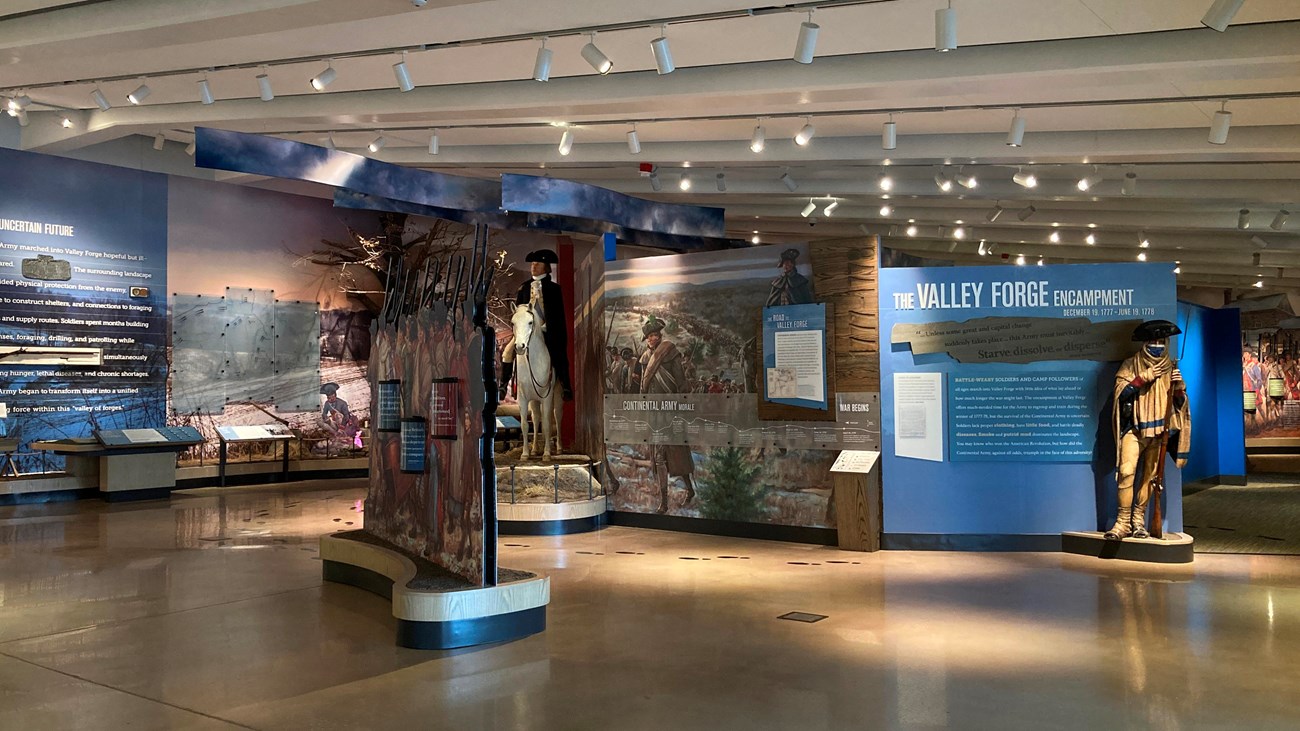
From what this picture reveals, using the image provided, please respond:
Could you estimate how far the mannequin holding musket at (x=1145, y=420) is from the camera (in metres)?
8.16

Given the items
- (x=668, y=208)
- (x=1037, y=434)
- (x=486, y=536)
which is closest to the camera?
(x=486, y=536)

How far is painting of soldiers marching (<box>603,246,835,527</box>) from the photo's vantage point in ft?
31.0

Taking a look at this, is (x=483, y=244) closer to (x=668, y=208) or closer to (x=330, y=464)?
(x=668, y=208)

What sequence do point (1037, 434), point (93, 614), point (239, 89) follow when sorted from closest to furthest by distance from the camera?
point (93, 614), point (1037, 434), point (239, 89)

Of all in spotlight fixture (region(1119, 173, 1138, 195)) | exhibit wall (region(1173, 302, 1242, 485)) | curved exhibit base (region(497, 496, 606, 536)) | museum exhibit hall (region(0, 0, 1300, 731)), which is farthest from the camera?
exhibit wall (region(1173, 302, 1242, 485))

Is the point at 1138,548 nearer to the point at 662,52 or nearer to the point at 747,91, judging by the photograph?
the point at 747,91

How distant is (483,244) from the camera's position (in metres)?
5.78

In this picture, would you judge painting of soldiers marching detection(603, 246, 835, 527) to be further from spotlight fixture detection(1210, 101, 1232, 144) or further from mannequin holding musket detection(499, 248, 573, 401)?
spotlight fixture detection(1210, 101, 1232, 144)

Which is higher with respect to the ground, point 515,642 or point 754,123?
point 754,123

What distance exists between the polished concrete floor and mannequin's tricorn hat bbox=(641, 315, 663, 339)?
2.57 meters

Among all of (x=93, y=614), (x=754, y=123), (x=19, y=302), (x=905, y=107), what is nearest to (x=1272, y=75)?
(x=905, y=107)

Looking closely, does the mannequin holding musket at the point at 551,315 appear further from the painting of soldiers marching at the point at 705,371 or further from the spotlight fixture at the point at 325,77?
the spotlight fixture at the point at 325,77

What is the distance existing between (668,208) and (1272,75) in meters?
6.97

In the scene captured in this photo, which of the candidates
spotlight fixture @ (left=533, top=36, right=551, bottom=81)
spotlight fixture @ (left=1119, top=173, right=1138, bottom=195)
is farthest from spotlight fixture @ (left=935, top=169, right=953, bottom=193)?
spotlight fixture @ (left=533, top=36, right=551, bottom=81)
